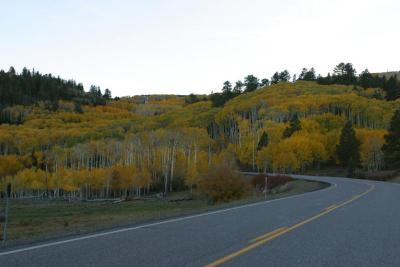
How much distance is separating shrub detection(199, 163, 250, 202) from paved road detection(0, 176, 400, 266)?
3055 centimetres

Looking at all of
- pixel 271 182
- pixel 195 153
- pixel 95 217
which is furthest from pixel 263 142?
pixel 95 217

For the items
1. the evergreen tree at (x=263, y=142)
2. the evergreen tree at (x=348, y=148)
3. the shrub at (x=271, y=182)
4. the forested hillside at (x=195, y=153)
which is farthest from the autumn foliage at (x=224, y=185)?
the evergreen tree at (x=263, y=142)

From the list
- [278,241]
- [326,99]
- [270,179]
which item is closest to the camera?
[278,241]

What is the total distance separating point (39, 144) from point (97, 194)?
212ft

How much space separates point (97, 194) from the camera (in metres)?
96.8

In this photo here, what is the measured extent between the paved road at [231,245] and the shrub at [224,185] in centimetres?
3055

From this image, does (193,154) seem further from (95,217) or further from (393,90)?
(393,90)

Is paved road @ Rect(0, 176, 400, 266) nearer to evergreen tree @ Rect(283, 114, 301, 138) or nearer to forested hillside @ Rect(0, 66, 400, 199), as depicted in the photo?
forested hillside @ Rect(0, 66, 400, 199)

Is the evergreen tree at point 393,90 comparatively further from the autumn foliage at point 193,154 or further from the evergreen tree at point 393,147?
the evergreen tree at point 393,147

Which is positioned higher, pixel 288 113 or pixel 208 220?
→ pixel 288 113

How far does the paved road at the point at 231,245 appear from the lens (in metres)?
7.62

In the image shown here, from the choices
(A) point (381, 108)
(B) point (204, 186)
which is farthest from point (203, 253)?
(A) point (381, 108)

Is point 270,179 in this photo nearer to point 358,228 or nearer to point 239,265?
point 358,228

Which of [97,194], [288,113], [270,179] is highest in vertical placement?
[288,113]
